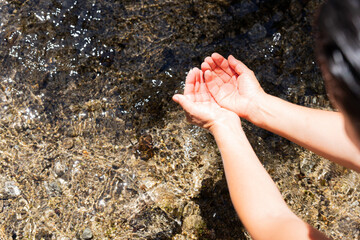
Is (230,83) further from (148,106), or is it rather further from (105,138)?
(105,138)

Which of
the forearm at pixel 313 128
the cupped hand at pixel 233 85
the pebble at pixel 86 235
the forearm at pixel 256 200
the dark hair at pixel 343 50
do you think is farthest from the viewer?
the pebble at pixel 86 235

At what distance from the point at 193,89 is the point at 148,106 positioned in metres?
0.64

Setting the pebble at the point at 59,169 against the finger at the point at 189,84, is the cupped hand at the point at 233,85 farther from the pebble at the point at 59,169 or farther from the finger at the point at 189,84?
the pebble at the point at 59,169

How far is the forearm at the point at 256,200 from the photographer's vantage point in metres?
1.96

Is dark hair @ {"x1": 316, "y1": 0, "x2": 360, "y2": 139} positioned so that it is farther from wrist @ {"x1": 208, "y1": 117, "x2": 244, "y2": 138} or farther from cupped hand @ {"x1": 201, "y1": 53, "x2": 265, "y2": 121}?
cupped hand @ {"x1": 201, "y1": 53, "x2": 265, "y2": 121}

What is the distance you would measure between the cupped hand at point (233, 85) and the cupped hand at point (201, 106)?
7cm

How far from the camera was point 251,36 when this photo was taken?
11.0ft

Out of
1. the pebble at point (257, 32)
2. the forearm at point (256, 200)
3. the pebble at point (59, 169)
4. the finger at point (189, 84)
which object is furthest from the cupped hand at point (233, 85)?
the pebble at point (59, 169)

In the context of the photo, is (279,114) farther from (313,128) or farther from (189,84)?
(189,84)

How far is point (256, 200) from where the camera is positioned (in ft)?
6.76

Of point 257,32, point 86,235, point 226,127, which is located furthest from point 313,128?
point 86,235

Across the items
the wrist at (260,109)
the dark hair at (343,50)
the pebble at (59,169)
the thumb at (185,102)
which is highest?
the dark hair at (343,50)

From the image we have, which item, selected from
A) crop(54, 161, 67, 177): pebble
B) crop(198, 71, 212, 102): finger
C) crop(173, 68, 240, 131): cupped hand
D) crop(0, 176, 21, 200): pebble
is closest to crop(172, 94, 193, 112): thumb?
crop(173, 68, 240, 131): cupped hand

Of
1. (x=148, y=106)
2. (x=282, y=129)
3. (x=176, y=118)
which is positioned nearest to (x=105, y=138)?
(x=148, y=106)
